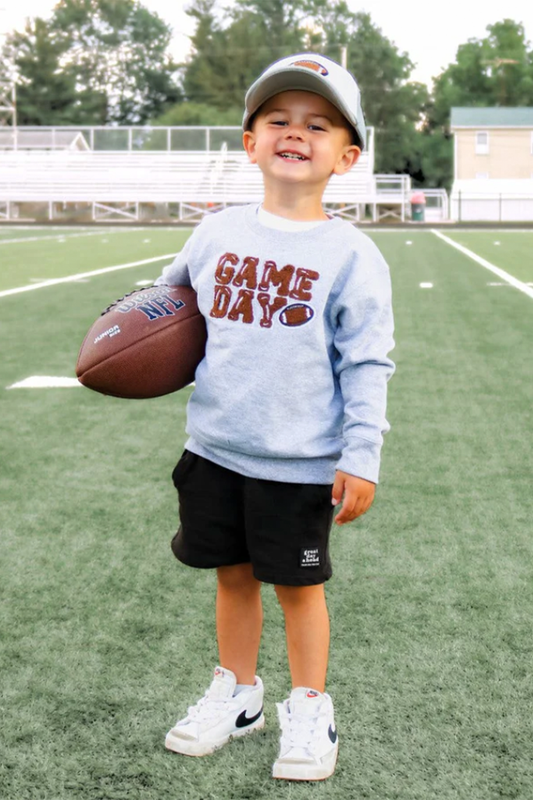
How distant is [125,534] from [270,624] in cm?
89

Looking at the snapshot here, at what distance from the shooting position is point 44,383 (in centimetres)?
650

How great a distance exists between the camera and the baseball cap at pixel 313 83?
7.56 feet

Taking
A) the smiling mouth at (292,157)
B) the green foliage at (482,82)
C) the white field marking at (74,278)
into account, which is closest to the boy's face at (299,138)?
the smiling mouth at (292,157)

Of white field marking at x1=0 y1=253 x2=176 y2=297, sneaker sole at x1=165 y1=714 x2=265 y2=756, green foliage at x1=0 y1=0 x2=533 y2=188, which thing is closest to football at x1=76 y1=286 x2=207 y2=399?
sneaker sole at x1=165 y1=714 x2=265 y2=756

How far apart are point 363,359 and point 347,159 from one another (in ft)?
1.55

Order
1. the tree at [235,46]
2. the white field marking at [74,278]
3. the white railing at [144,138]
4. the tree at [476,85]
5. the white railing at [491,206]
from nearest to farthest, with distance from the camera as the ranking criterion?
the white field marking at [74,278] < the white railing at [144,138] < the white railing at [491,206] < the tree at [235,46] < the tree at [476,85]

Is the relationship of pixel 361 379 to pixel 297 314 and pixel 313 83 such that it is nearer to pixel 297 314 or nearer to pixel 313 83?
pixel 297 314

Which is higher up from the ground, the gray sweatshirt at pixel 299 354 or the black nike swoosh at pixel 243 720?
the gray sweatshirt at pixel 299 354

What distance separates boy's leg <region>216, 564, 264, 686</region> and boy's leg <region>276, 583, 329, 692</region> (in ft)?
0.40

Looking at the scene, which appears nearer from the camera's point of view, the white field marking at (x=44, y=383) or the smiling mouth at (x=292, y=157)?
the smiling mouth at (x=292, y=157)

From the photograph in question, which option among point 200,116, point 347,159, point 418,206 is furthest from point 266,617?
point 200,116

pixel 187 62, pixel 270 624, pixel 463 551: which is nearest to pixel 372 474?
pixel 270 624

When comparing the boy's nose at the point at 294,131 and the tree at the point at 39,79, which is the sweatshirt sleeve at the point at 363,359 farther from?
the tree at the point at 39,79

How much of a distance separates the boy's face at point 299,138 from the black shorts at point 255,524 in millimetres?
650
